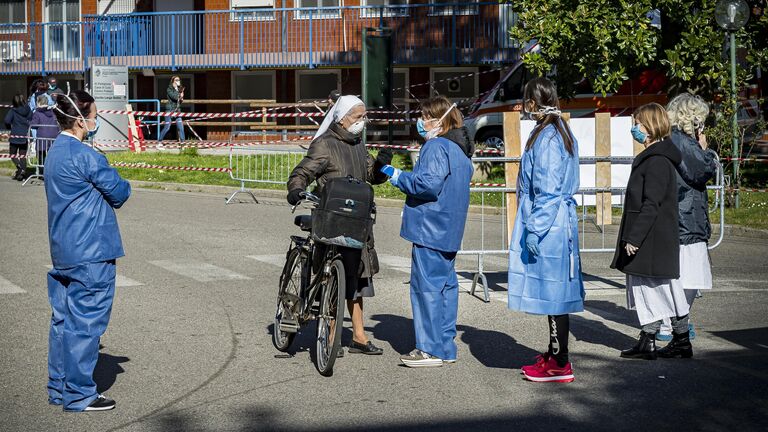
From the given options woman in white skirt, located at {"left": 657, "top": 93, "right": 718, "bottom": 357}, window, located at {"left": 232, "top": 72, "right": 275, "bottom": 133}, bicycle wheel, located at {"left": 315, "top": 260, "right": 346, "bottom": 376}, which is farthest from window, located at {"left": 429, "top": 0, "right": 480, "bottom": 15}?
bicycle wheel, located at {"left": 315, "top": 260, "right": 346, "bottom": 376}

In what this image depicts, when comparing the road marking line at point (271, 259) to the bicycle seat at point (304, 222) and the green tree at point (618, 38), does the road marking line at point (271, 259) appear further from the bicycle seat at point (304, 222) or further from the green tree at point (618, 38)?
the green tree at point (618, 38)

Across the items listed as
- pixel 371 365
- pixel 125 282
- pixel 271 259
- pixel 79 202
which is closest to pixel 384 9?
pixel 271 259

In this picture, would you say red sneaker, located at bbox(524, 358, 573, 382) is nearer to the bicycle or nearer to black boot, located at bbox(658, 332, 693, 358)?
black boot, located at bbox(658, 332, 693, 358)

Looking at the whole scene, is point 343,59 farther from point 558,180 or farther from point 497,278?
point 558,180

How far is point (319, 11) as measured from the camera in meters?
33.2

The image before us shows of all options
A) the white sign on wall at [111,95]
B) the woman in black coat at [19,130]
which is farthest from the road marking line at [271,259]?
the white sign on wall at [111,95]

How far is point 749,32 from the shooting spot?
21.0 m

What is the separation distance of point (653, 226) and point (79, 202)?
3.84 meters

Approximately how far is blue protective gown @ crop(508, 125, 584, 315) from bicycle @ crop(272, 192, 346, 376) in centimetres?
115

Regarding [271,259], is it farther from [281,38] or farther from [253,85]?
[253,85]

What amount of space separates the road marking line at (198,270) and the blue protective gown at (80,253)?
4.95m

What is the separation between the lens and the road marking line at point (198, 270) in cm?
1208

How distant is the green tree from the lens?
1906 centimetres

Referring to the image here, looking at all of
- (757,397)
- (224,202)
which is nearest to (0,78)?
(224,202)
